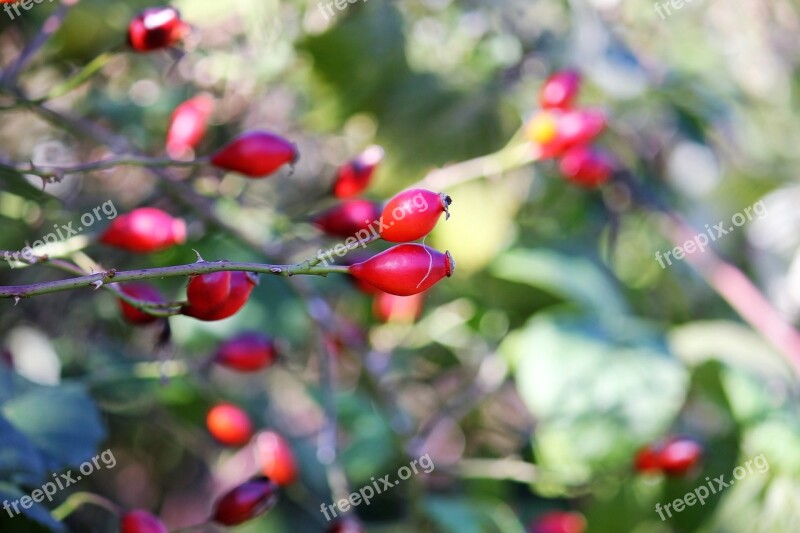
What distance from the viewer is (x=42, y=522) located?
0.75 meters

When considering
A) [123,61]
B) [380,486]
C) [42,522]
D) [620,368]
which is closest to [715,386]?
[620,368]

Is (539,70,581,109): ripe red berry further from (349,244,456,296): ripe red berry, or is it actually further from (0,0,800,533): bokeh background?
(349,244,456,296): ripe red berry

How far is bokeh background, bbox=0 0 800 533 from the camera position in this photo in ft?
4.06

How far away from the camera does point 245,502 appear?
886 millimetres

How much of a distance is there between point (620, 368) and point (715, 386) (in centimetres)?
28

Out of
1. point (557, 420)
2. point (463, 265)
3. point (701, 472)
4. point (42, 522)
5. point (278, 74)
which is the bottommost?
point (701, 472)

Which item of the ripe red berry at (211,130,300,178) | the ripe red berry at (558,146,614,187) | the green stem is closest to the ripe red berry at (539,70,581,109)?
the ripe red berry at (558,146,614,187)

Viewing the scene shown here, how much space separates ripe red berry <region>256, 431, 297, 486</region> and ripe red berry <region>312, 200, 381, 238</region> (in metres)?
0.34

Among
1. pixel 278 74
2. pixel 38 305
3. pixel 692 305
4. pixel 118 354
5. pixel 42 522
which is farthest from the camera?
pixel 692 305

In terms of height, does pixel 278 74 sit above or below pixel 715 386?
above

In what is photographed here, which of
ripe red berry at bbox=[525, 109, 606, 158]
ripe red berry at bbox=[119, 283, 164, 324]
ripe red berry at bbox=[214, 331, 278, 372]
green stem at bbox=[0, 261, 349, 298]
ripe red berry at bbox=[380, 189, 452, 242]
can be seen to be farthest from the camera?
ripe red berry at bbox=[525, 109, 606, 158]

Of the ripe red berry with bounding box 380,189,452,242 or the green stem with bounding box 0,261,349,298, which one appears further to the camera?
the ripe red berry with bounding box 380,189,452,242

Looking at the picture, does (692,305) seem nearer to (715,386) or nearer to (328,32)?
(715,386)

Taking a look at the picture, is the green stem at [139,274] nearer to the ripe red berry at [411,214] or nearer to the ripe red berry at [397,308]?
the ripe red berry at [411,214]
